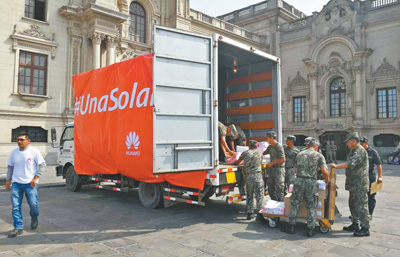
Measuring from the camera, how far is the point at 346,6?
1086 inches

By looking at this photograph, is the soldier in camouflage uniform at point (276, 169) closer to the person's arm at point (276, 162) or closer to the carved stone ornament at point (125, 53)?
the person's arm at point (276, 162)

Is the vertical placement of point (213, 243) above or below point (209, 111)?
below

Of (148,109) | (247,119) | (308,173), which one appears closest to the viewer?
(308,173)

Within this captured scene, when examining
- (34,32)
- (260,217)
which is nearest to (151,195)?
(260,217)

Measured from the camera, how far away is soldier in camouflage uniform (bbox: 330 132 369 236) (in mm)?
5738

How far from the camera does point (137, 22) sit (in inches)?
952

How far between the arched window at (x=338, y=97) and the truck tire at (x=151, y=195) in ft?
79.0

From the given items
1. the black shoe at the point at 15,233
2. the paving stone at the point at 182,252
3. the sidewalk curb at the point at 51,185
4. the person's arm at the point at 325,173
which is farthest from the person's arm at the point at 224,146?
the sidewalk curb at the point at 51,185

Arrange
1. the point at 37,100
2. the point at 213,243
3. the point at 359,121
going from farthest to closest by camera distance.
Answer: the point at 359,121
the point at 37,100
the point at 213,243

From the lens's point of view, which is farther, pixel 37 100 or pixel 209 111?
pixel 37 100

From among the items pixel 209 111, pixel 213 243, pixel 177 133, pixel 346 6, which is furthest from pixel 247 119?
pixel 346 6

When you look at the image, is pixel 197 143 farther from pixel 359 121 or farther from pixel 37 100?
pixel 359 121

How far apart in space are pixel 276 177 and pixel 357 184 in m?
1.79

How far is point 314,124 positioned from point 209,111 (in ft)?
79.6
